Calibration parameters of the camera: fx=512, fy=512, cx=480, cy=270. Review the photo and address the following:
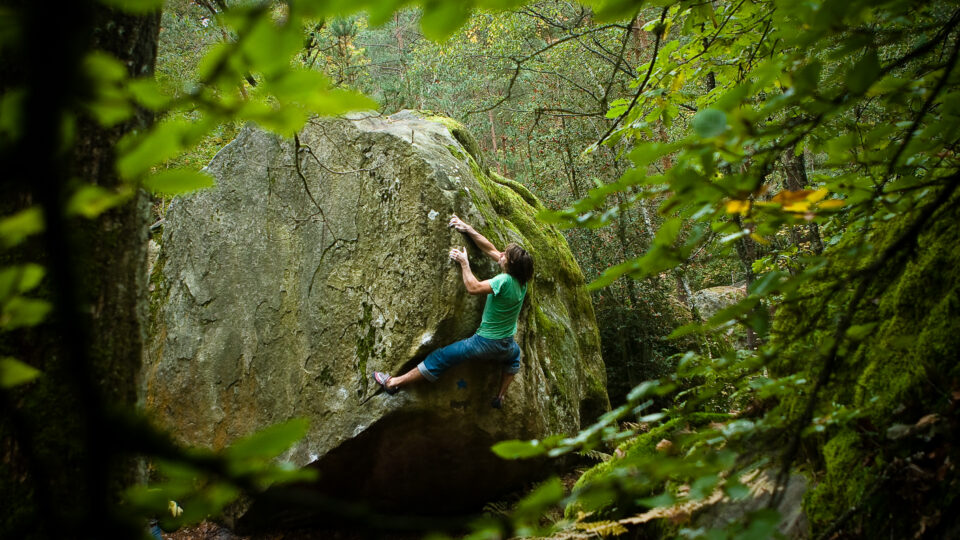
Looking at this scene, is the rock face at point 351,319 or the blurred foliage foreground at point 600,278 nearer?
the blurred foliage foreground at point 600,278

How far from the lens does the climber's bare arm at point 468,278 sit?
174 inches

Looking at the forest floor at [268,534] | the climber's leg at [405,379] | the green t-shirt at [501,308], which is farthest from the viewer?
the forest floor at [268,534]

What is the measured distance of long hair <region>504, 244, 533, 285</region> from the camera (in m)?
4.45

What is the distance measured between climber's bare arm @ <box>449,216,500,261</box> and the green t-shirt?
352mm

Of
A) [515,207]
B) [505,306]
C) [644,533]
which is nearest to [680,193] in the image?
[644,533]

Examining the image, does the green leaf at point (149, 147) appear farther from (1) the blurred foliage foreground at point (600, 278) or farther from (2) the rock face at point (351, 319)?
(2) the rock face at point (351, 319)

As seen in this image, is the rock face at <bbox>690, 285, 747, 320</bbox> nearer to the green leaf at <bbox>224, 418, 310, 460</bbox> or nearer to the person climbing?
the person climbing

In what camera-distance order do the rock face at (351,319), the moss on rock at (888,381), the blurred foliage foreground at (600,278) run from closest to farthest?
the blurred foliage foreground at (600,278)
the moss on rock at (888,381)
the rock face at (351,319)

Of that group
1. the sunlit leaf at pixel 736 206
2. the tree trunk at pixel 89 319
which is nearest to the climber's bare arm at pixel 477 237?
the tree trunk at pixel 89 319

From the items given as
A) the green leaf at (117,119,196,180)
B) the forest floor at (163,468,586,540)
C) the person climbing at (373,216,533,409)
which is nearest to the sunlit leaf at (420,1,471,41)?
the green leaf at (117,119,196,180)

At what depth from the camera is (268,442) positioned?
1.68 feet

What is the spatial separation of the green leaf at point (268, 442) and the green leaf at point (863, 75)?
1.00m

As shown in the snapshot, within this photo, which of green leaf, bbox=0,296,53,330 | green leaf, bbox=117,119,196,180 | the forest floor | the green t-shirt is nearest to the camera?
green leaf, bbox=117,119,196,180

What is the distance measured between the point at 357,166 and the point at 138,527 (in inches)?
203
